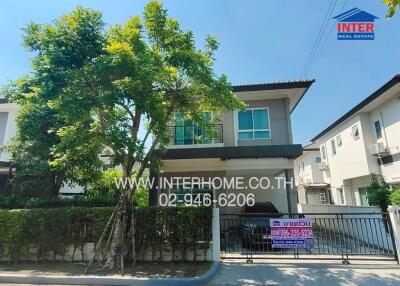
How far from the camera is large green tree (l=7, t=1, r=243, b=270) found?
6883 millimetres

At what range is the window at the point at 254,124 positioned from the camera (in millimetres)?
12301

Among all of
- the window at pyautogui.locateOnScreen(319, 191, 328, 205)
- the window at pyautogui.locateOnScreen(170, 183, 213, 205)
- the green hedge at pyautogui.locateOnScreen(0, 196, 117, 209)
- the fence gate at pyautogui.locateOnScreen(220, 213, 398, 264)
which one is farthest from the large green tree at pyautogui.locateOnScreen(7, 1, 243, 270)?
the window at pyautogui.locateOnScreen(319, 191, 328, 205)

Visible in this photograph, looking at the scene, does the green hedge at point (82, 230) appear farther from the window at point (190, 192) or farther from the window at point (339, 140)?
the window at point (339, 140)

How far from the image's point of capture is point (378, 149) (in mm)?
13789

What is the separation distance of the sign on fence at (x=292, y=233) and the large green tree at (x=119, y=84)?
3881mm

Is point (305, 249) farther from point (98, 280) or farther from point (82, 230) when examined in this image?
point (82, 230)

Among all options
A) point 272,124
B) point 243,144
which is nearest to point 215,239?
point 243,144

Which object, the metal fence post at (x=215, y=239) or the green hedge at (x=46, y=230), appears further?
the green hedge at (x=46, y=230)

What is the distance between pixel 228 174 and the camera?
13477mm

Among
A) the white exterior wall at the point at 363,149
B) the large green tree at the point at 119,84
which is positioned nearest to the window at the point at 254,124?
the large green tree at the point at 119,84

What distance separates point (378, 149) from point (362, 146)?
1179 millimetres

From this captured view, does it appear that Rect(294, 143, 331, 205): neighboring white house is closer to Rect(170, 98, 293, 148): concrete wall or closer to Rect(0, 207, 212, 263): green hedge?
Rect(170, 98, 293, 148): concrete wall

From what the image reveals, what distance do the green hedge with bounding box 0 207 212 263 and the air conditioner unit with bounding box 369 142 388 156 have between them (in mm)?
10852

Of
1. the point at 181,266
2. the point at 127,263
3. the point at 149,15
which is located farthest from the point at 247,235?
→ the point at 149,15
